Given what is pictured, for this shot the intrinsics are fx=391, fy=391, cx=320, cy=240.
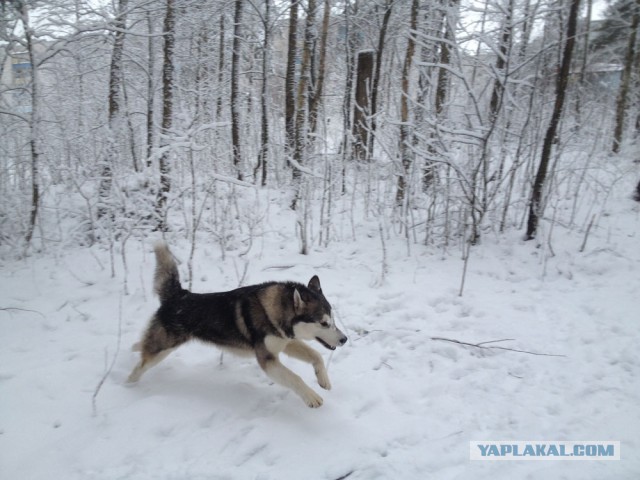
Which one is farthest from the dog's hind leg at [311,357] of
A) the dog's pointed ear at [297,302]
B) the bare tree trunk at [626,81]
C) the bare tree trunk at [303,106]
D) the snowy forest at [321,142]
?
the bare tree trunk at [626,81]

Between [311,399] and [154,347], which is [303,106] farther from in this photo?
[311,399]

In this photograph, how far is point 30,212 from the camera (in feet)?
25.5

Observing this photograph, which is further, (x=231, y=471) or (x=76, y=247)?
(x=76, y=247)

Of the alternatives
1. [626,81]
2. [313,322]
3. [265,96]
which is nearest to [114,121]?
[265,96]

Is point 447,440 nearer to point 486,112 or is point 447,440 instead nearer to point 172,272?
point 172,272

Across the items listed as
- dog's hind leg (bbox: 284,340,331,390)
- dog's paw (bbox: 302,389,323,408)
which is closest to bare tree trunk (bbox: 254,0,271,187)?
dog's hind leg (bbox: 284,340,331,390)

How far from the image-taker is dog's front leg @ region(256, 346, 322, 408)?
3527mm

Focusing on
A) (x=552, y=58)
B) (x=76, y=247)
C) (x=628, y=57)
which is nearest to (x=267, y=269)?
(x=76, y=247)

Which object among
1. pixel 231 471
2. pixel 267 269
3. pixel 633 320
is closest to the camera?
pixel 231 471

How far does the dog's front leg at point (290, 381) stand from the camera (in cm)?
353

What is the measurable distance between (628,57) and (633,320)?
13.9 meters

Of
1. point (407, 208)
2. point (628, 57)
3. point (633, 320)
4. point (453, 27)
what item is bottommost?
point (633, 320)

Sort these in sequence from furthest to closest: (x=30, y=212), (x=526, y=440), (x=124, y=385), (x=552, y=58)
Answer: (x=552, y=58), (x=30, y=212), (x=124, y=385), (x=526, y=440)

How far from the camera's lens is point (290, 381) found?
3557 mm
